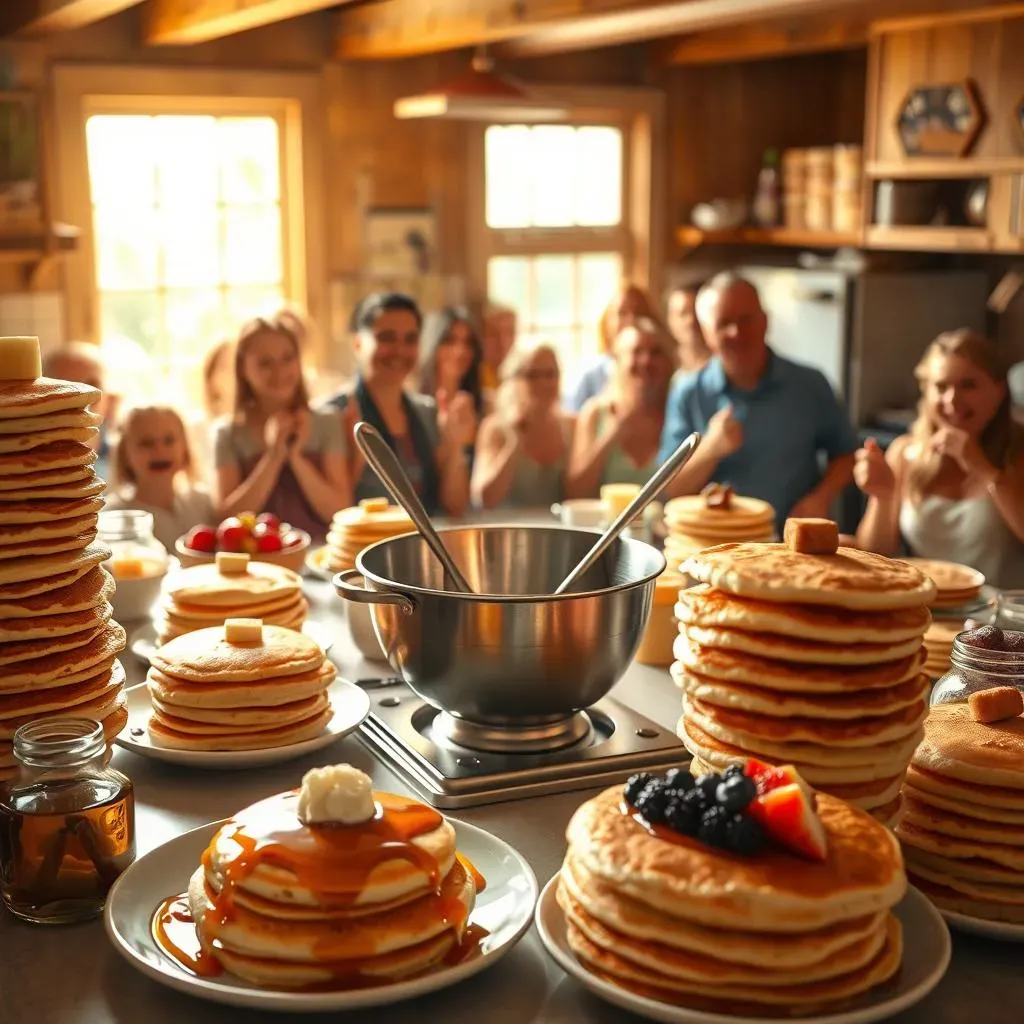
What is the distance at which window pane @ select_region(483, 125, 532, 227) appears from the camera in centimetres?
585

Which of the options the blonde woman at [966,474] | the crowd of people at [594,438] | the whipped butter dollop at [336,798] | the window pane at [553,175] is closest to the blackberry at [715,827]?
the whipped butter dollop at [336,798]

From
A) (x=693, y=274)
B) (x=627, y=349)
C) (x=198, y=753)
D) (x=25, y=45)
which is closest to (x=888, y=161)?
(x=693, y=274)

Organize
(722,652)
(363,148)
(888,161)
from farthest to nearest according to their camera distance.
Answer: (363,148) → (888,161) → (722,652)

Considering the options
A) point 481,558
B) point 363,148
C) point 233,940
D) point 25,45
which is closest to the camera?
point 233,940

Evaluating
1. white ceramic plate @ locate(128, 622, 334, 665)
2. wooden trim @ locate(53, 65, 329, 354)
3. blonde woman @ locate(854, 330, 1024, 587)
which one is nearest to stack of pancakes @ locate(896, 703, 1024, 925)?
white ceramic plate @ locate(128, 622, 334, 665)

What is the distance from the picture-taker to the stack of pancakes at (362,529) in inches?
83.7

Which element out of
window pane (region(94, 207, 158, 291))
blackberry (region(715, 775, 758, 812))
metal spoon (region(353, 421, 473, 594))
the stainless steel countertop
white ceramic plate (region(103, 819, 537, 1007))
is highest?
window pane (region(94, 207, 158, 291))

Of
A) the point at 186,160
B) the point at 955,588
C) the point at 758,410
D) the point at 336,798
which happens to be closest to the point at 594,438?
the point at 758,410

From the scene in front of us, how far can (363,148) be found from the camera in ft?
18.2

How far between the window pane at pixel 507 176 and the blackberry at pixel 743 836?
5.08m

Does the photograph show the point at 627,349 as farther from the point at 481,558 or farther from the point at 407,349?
the point at 481,558

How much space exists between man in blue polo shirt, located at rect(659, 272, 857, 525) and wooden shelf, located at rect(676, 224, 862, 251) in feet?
6.15

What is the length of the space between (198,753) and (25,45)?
13.2 ft

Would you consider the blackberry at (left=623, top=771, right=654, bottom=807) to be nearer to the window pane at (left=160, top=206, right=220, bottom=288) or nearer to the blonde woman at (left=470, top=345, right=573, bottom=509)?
the blonde woman at (left=470, top=345, right=573, bottom=509)
